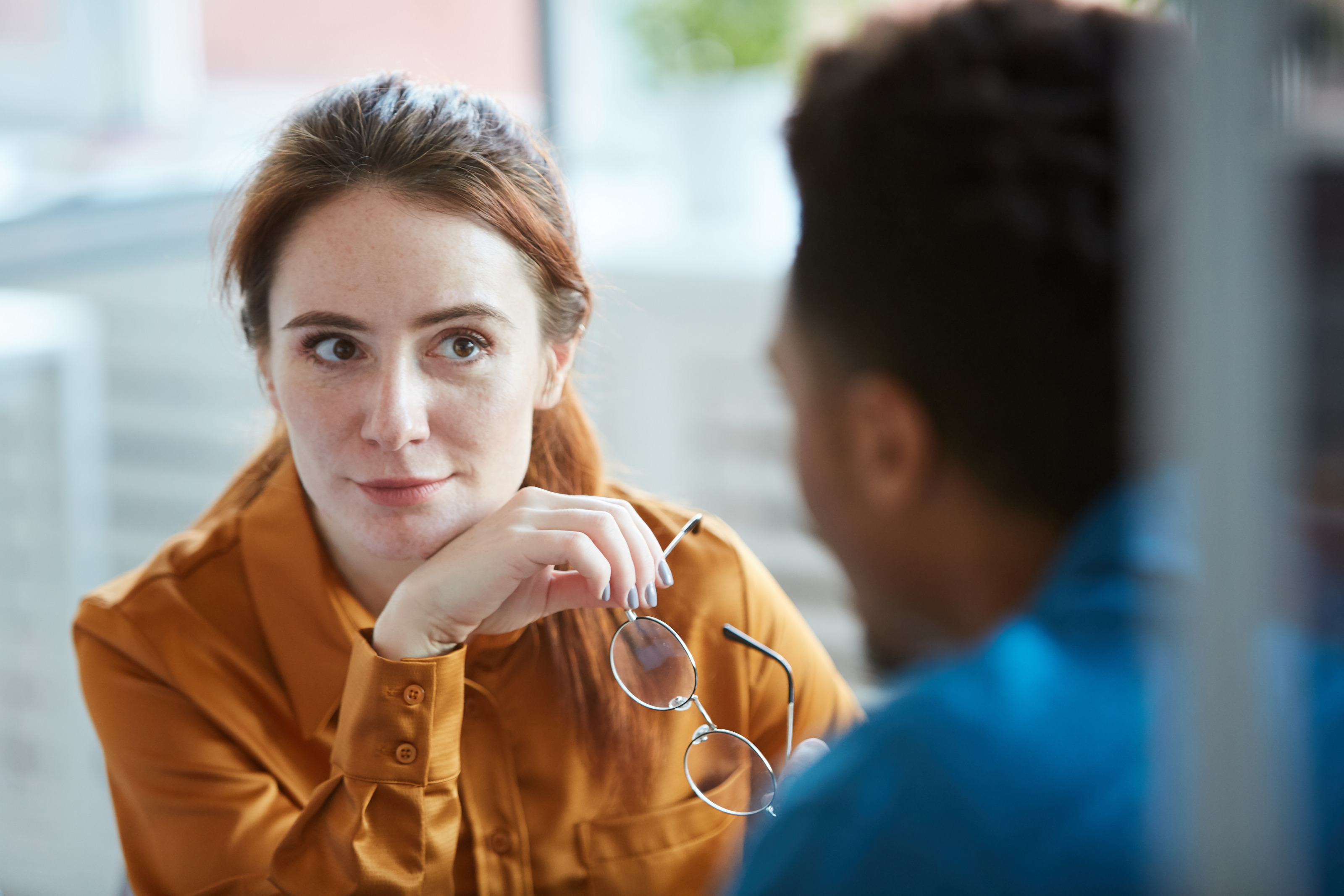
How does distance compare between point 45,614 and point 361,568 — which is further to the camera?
point 45,614

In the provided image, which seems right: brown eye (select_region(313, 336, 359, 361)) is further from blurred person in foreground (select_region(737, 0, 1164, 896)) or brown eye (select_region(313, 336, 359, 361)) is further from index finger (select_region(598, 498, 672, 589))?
blurred person in foreground (select_region(737, 0, 1164, 896))

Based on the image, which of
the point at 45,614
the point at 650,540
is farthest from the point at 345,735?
the point at 45,614

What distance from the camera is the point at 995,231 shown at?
67cm

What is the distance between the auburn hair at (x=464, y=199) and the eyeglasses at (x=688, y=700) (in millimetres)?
68

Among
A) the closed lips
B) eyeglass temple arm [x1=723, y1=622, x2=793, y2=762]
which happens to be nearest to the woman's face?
the closed lips

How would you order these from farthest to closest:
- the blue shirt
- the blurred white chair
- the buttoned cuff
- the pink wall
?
the pink wall
the blurred white chair
the buttoned cuff
the blue shirt

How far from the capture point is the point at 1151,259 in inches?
18.9

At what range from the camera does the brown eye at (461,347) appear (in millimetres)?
981

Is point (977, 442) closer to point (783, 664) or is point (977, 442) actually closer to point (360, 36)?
point (783, 664)

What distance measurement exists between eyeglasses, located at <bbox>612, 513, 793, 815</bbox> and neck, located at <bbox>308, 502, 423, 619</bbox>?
0.22 m

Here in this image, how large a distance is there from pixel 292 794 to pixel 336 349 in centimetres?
36

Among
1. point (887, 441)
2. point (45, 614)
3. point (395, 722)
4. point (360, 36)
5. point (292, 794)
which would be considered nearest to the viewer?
point (887, 441)

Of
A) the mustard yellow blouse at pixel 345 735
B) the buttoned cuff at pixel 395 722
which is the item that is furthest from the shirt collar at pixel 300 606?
the buttoned cuff at pixel 395 722

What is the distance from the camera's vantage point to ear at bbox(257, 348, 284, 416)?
42.1 inches
